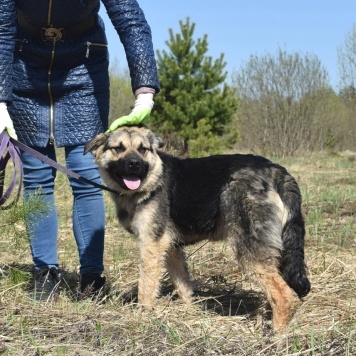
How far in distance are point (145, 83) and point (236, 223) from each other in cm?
Result: 110

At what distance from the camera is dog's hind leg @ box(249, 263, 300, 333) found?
350 centimetres

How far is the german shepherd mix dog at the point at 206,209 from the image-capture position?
361 centimetres

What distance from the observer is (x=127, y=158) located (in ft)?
12.7

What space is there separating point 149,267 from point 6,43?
1729mm

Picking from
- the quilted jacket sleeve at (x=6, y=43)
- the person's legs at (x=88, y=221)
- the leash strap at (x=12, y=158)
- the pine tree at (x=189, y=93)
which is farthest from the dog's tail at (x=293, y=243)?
the pine tree at (x=189, y=93)

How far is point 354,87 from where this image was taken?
87.4 ft

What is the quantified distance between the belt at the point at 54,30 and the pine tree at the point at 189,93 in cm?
1443

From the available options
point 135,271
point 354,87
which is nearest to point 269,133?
point 354,87

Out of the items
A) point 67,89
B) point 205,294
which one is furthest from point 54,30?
point 205,294

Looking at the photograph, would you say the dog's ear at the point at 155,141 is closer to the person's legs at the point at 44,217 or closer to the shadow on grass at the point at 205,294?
the person's legs at the point at 44,217

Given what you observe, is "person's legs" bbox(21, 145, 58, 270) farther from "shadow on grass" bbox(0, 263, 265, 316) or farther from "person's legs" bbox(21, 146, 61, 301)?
"shadow on grass" bbox(0, 263, 265, 316)

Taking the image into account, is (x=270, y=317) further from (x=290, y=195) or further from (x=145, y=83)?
(x=145, y=83)

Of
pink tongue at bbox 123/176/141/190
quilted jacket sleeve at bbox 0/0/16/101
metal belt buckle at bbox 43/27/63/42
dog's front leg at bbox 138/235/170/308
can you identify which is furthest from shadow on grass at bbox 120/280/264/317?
metal belt buckle at bbox 43/27/63/42

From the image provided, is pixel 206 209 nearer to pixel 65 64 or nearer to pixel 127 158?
pixel 127 158
